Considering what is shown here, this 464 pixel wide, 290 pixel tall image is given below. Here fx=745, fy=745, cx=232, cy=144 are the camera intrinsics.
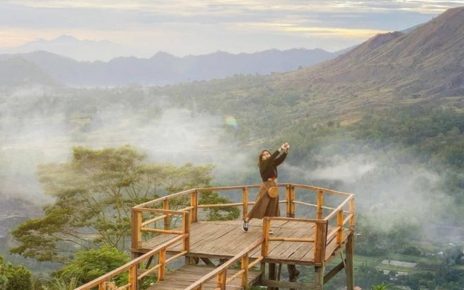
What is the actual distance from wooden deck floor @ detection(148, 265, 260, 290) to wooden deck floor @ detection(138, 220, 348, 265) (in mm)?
285

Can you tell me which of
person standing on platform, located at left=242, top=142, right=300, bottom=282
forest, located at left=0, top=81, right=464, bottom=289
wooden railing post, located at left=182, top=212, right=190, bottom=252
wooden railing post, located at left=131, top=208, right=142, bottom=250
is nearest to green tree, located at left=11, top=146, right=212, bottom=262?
forest, located at left=0, top=81, right=464, bottom=289

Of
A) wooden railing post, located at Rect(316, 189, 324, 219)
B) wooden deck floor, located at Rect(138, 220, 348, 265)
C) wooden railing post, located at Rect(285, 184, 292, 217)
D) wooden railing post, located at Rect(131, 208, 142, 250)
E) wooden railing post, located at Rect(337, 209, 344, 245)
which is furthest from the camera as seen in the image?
wooden railing post, located at Rect(285, 184, 292, 217)

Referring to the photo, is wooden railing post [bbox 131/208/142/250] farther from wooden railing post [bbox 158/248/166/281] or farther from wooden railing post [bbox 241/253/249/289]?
wooden railing post [bbox 241/253/249/289]

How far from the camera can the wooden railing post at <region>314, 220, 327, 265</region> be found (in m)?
12.6

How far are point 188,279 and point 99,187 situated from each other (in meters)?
21.8

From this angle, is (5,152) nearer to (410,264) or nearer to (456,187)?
(410,264)

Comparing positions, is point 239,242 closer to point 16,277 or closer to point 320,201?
point 320,201

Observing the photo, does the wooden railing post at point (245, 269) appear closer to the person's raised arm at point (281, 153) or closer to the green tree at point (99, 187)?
the person's raised arm at point (281, 153)

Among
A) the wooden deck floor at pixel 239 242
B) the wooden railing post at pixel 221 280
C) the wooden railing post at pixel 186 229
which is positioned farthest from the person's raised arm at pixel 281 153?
the wooden railing post at pixel 221 280

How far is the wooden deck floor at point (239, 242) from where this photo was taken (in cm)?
1293

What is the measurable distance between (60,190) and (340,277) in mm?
43421

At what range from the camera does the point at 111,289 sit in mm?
10250

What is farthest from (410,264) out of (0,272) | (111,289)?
(111,289)

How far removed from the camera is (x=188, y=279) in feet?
40.5
